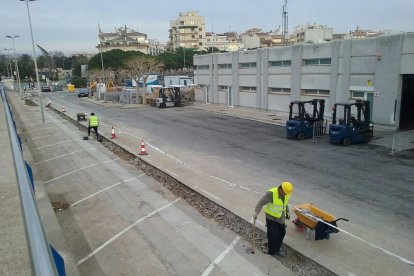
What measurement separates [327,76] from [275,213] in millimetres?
21228

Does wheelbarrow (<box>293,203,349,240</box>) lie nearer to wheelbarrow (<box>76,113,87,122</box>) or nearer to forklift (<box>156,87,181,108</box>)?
wheelbarrow (<box>76,113,87,122</box>)

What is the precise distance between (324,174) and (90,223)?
8609 millimetres

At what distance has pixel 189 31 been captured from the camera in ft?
470

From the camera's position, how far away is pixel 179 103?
138 feet

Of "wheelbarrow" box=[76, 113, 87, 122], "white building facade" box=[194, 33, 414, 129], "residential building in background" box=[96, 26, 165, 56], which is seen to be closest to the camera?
"white building facade" box=[194, 33, 414, 129]

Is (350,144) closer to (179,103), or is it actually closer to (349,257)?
(349,257)

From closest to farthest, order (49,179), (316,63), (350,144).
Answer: (49,179), (350,144), (316,63)

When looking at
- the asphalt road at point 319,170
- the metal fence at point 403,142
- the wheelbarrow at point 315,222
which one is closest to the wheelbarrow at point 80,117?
the asphalt road at point 319,170

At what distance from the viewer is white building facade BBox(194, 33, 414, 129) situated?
21844 millimetres

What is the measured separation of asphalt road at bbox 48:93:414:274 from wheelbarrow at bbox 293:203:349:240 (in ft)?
3.16

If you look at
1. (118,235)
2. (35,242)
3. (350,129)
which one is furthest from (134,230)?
(350,129)

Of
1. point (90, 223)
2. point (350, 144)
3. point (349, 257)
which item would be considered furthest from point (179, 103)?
point (349, 257)

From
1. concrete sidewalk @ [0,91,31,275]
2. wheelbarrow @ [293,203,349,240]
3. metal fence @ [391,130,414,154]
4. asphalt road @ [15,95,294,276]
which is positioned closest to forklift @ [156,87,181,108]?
asphalt road @ [15,95,294,276]

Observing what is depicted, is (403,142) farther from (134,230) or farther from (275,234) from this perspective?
(134,230)
